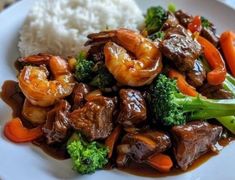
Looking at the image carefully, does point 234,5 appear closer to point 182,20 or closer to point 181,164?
point 182,20

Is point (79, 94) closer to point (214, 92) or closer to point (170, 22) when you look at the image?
point (214, 92)

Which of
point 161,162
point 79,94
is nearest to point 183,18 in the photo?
point 79,94

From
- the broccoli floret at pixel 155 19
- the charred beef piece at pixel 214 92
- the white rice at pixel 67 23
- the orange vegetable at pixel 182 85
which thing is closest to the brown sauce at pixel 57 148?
the charred beef piece at pixel 214 92

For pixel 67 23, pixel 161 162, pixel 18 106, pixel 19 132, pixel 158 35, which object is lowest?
pixel 18 106

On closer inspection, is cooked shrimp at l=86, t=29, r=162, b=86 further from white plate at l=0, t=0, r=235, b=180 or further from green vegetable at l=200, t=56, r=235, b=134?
white plate at l=0, t=0, r=235, b=180

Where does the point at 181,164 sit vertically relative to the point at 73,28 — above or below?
above

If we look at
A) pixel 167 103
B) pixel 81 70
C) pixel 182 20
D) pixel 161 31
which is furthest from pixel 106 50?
pixel 182 20
